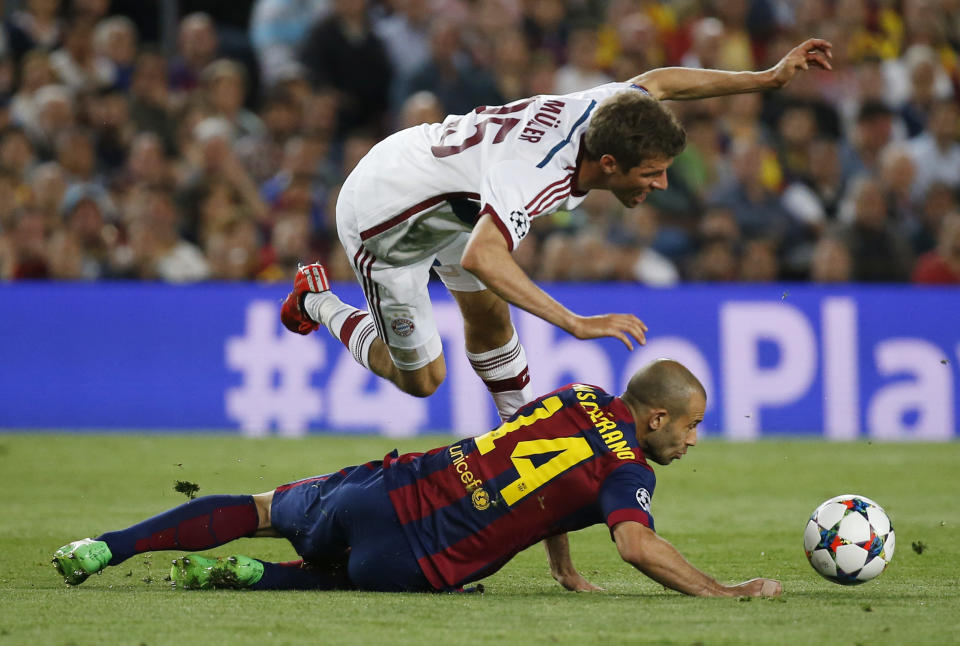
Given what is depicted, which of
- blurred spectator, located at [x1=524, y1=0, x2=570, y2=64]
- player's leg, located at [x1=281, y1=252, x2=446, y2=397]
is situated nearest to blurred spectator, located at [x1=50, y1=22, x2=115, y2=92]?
blurred spectator, located at [x1=524, y1=0, x2=570, y2=64]

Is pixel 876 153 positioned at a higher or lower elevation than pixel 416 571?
higher

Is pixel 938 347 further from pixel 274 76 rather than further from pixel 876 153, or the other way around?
pixel 274 76

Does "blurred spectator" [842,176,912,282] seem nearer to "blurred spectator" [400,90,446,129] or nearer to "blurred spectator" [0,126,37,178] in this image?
"blurred spectator" [400,90,446,129]

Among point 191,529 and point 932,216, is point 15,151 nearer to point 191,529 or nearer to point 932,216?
point 191,529

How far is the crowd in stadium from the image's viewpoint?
13336mm

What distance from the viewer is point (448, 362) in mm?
12633

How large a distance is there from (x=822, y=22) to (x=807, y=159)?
1.97 meters

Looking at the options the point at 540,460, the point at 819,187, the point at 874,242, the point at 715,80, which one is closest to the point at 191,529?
the point at 540,460

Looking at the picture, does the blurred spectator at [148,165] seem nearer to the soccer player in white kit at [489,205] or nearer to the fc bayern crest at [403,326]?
the soccer player in white kit at [489,205]

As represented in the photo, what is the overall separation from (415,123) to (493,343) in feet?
21.5

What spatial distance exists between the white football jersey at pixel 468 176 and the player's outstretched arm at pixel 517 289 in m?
0.07

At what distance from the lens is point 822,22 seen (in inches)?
637

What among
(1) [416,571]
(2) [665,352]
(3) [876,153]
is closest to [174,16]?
(2) [665,352]

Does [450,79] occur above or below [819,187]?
above
